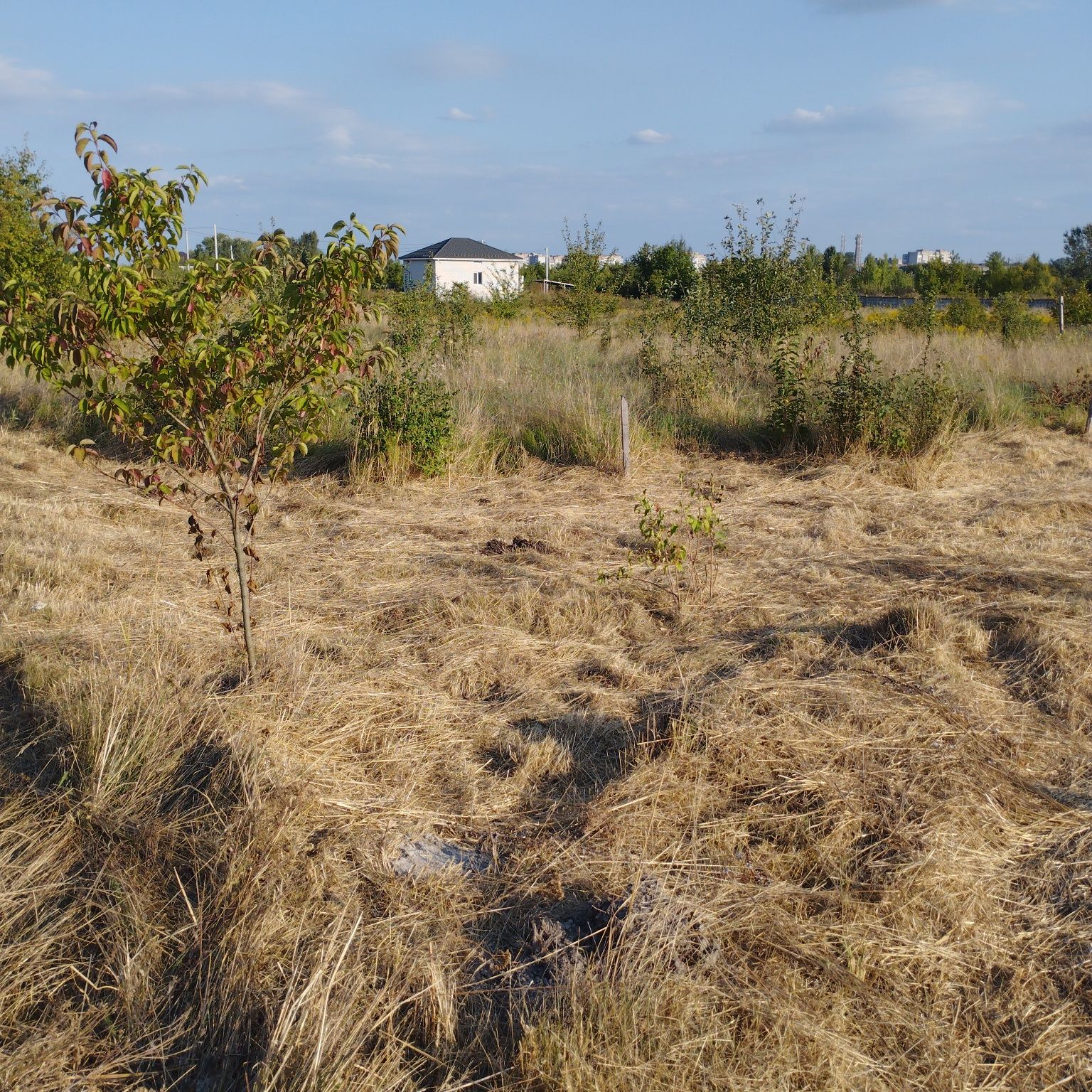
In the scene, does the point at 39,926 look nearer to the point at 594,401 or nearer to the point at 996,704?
the point at 996,704

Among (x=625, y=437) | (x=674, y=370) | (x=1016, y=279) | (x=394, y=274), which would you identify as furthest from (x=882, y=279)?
(x=625, y=437)

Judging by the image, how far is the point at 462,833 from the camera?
3.30m

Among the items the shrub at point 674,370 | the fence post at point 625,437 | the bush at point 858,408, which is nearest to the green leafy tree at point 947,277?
the shrub at point 674,370

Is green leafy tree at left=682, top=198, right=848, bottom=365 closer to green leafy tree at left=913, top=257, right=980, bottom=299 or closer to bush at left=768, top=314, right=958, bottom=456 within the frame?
bush at left=768, top=314, right=958, bottom=456

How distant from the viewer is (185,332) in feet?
12.3

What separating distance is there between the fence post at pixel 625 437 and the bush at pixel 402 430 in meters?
1.64

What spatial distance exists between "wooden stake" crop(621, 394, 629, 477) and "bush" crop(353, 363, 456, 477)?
1641 mm

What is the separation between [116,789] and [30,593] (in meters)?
2.34

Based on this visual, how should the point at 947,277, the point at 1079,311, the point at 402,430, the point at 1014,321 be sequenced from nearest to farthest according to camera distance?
1. the point at 402,430
2. the point at 1014,321
3. the point at 1079,311
4. the point at 947,277

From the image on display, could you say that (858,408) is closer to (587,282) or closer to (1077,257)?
(587,282)

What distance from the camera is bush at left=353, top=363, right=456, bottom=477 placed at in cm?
895

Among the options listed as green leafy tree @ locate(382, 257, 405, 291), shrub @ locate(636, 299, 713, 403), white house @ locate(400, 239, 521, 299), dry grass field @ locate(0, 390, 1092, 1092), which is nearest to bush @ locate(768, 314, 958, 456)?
shrub @ locate(636, 299, 713, 403)

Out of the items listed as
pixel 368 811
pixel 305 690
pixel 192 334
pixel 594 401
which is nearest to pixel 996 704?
pixel 368 811

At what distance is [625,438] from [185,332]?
19.2 ft
